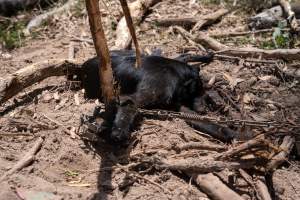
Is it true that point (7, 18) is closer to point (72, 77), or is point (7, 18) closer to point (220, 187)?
point (72, 77)

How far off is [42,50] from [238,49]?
310 centimetres

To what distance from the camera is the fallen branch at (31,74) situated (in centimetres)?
555

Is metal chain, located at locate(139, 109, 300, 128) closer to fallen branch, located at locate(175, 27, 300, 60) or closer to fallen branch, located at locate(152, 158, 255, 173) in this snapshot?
fallen branch, located at locate(152, 158, 255, 173)

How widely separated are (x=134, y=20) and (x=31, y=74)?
2.79 metres

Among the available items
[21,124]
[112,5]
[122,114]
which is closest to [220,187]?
[122,114]

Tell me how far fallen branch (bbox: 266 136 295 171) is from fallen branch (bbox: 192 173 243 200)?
0.53 metres

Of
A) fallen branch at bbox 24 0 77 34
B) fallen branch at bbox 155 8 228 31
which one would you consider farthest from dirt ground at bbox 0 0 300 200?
fallen branch at bbox 24 0 77 34

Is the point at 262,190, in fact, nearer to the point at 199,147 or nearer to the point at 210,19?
the point at 199,147

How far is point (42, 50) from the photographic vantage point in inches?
313

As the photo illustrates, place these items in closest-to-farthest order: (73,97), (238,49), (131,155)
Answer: (131,155)
(73,97)
(238,49)

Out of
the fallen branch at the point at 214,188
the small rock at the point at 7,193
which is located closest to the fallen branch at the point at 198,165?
the fallen branch at the point at 214,188

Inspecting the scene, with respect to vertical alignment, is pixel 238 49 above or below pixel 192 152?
above

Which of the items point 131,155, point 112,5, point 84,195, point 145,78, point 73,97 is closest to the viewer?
point 84,195

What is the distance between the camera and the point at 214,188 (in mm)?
4320
